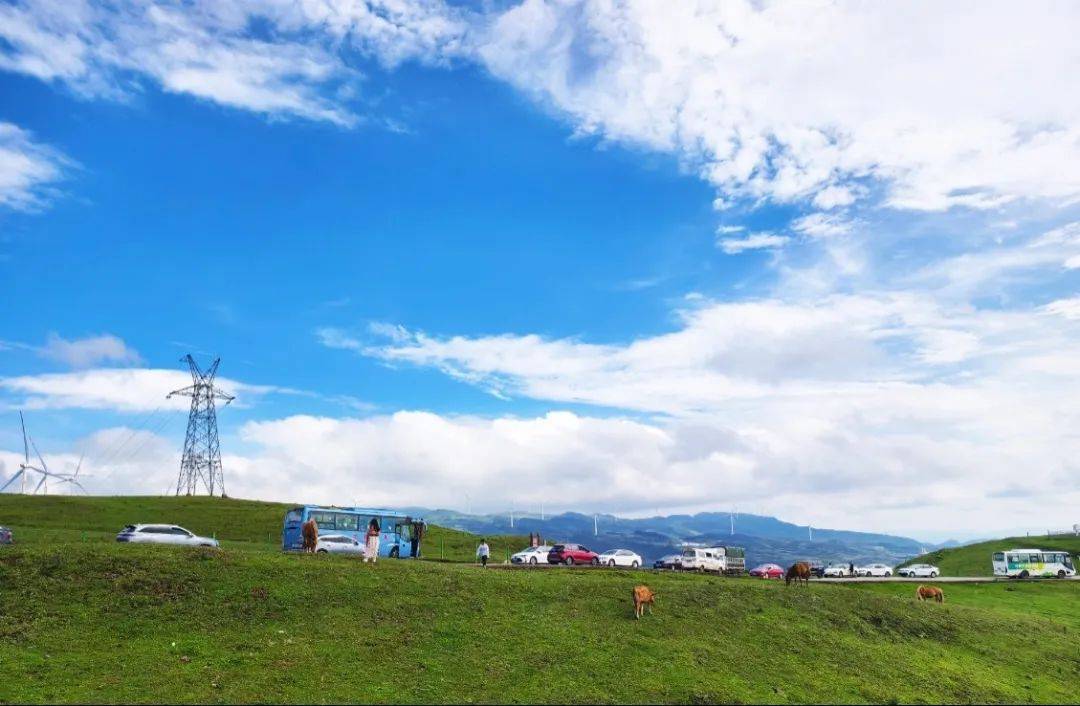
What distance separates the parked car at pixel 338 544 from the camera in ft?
178

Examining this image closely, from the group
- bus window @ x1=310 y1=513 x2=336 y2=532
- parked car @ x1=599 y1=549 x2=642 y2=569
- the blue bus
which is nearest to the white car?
parked car @ x1=599 y1=549 x2=642 y2=569

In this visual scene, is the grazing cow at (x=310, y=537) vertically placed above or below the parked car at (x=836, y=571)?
above

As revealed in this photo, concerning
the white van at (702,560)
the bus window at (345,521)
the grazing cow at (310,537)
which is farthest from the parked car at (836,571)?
the grazing cow at (310,537)

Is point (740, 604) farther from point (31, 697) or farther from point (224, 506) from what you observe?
point (224, 506)

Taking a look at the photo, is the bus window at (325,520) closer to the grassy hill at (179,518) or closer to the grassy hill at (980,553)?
the grassy hill at (179,518)

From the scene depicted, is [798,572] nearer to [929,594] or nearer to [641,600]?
[929,594]

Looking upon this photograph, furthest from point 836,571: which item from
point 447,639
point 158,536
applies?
point 447,639

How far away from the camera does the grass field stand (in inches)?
1013

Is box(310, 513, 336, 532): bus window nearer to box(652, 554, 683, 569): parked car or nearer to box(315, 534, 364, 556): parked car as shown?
box(315, 534, 364, 556): parked car

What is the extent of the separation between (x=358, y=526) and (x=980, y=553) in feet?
337

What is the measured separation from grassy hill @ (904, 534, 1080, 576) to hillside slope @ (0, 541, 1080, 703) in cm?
7374

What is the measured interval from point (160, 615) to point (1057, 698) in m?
37.3

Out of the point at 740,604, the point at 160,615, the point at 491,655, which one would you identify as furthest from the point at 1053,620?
the point at 160,615

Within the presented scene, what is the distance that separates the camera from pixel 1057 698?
32406 mm
